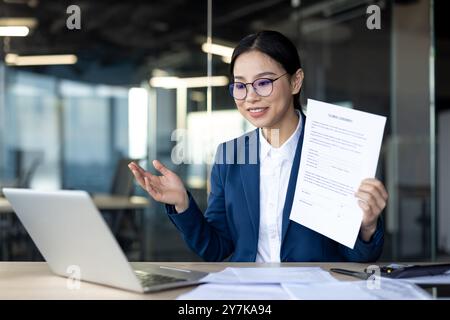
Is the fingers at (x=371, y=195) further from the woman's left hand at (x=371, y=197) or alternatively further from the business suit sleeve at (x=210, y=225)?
the business suit sleeve at (x=210, y=225)

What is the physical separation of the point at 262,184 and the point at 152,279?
2.45 feet

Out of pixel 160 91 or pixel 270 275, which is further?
pixel 160 91

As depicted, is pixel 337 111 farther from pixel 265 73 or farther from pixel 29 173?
pixel 29 173

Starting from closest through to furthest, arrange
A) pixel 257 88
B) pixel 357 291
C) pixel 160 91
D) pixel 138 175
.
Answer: pixel 357 291 < pixel 138 175 < pixel 257 88 < pixel 160 91

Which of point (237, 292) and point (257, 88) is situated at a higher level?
point (257, 88)

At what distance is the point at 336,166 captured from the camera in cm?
154

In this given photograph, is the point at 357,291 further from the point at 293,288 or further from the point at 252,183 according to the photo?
the point at 252,183

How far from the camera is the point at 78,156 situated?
250 inches

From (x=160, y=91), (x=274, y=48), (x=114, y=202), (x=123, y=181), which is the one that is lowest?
(x=114, y=202)

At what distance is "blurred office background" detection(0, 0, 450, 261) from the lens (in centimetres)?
598

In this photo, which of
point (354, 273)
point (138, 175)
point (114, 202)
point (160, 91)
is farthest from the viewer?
point (160, 91)
